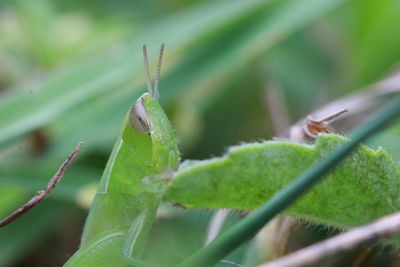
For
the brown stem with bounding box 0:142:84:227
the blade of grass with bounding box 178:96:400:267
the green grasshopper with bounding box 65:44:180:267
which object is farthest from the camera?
the green grasshopper with bounding box 65:44:180:267

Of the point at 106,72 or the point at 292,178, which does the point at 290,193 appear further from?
the point at 106,72

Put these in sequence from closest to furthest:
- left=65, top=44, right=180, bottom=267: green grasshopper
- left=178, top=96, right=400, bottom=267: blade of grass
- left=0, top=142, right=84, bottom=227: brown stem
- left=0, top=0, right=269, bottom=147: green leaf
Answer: left=178, top=96, right=400, bottom=267: blade of grass < left=0, top=142, right=84, bottom=227: brown stem < left=65, top=44, right=180, bottom=267: green grasshopper < left=0, top=0, right=269, bottom=147: green leaf

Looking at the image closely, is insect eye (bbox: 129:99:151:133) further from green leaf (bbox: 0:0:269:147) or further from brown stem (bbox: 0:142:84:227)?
green leaf (bbox: 0:0:269:147)

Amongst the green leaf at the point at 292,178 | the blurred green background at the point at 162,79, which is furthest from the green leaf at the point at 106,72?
the green leaf at the point at 292,178

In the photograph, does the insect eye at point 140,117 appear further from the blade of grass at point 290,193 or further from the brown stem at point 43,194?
the blade of grass at point 290,193

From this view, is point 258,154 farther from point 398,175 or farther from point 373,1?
point 373,1

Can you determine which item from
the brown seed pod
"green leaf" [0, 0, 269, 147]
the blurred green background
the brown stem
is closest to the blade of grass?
the brown stem
